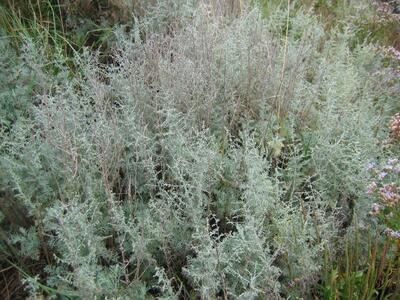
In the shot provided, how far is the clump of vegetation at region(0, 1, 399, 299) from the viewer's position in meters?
1.83

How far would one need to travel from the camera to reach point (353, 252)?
2004 millimetres

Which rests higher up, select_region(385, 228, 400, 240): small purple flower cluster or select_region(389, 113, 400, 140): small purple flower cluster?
select_region(389, 113, 400, 140): small purple flower cluster

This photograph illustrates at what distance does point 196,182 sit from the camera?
1.96 metres

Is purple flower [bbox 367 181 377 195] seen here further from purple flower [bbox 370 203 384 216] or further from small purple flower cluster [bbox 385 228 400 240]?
small purple flower cluster [bbox 385 228 400 240]

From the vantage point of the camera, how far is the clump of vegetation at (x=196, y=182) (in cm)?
183

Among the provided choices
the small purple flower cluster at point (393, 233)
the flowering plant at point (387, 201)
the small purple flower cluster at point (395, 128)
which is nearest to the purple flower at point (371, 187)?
the flowering plant at point (387, 201)

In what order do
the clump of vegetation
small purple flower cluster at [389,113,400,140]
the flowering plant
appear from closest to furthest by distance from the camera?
the clump of vegetation → the flowering plant → small purple flower cluster at [389,113,400,140]

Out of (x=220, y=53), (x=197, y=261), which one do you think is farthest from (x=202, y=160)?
(x=220, y=53)

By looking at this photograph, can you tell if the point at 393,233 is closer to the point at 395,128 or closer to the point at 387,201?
the point at 387,201

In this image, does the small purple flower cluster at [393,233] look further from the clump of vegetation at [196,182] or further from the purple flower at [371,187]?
the purple flower at [371,187]

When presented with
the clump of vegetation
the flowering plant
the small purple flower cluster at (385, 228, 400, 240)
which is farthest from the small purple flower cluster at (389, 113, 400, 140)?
the small purple flower cluster at (385, 228, 400, 240)

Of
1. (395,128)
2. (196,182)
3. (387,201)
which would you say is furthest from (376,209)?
(196,182)

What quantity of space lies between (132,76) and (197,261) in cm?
111

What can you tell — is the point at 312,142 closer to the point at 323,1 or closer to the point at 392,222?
the point at 392,222
